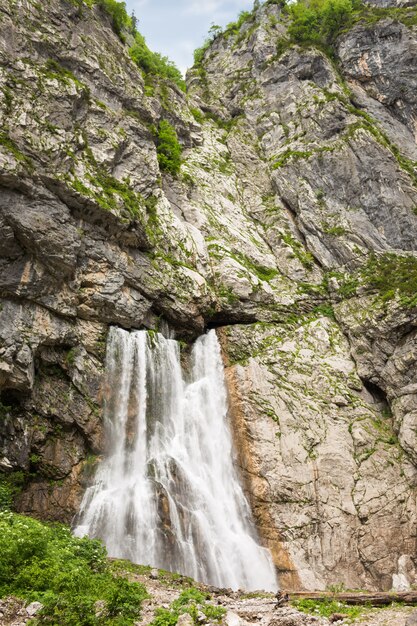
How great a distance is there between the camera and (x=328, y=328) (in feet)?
75.8

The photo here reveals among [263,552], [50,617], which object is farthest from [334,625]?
[263,552]

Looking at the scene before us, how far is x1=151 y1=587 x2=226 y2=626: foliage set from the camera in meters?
6.92

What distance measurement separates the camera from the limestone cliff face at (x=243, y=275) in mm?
15859

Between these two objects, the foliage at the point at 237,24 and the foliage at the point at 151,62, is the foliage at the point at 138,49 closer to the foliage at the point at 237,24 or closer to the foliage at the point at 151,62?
the foliage at the point at 151,62

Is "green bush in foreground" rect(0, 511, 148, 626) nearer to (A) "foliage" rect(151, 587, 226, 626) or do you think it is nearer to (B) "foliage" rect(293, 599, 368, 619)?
(A) "foliage" rect(151, 587, 226, 626)

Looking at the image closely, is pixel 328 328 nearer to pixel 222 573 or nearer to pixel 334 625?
pixel 222 573

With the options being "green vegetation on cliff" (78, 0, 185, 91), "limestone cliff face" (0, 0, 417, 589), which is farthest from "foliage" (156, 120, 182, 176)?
"green vegetation on cliff" (78, 0, 185, 91)

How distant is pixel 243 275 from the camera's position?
23.9 meters

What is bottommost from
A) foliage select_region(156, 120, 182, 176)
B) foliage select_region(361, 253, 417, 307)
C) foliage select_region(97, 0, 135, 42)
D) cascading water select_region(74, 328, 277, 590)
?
cascading water select_region(74, 328, 277, 590)

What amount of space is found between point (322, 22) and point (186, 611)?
44.7 meters

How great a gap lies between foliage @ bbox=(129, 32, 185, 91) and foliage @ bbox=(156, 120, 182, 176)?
8326 millimetres

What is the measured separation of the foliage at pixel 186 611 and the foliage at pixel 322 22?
42606mm

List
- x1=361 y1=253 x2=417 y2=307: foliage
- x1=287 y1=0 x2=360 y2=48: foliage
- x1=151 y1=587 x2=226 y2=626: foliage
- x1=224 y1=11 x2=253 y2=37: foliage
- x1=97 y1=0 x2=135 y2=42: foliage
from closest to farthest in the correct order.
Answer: x1=151 y1=587 x2=226 y2=626: foliage, x1=361 y1=253 x2=417 y2=307: foliage, x1=97 y1=0 x2=135 y2=42: foliage, x1=287 y1=0 x2=360 y2=48: foliage, x1=224 y1=11 x2=253 y2=37: foliage

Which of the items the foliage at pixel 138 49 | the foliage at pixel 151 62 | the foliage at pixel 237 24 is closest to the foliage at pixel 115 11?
the foliage at pixel 138 49
